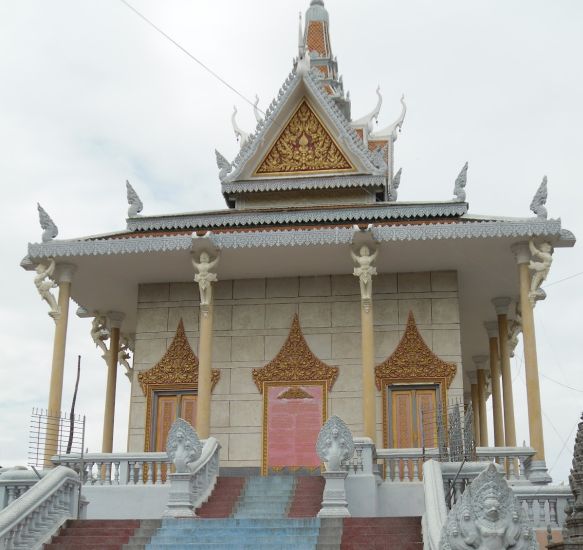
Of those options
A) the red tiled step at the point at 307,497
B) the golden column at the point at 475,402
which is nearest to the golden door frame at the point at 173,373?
the red tiled step at the point at 307,497

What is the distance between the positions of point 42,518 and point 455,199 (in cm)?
1041

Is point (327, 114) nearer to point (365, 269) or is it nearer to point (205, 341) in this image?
point (365, 269)

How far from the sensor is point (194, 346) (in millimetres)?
19453

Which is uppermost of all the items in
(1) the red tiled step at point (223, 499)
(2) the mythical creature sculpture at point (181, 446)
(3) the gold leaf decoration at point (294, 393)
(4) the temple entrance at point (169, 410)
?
(3) the gold leaf decoration at point (294, 393)

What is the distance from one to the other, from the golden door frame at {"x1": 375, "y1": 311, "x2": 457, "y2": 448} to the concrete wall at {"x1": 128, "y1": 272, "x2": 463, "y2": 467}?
5.4 inches

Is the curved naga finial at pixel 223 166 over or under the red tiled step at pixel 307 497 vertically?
over

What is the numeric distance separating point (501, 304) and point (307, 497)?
28.5 ft

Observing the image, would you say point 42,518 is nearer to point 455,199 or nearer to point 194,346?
point 194,346

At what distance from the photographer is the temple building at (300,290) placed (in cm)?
1742

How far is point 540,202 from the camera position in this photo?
17.4 m

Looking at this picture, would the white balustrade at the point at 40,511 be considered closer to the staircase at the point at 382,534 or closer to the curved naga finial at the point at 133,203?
the staircase at the point at 382,534

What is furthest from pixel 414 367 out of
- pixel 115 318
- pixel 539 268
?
pixel 115 318

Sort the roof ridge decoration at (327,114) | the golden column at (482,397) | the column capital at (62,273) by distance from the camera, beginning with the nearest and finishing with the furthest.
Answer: the column capital at (62,273)
the roof ridge decoration at (327,114)
the golden column at (482,397)

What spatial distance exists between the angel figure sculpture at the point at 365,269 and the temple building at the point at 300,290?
0.03 m
